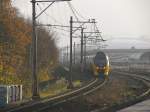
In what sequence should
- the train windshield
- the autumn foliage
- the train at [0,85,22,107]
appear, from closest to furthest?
the train at [0,85,22,107] → the autumn foliage → the train windshield

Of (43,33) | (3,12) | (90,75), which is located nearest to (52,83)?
(3,12)

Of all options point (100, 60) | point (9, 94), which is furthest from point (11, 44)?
point (9, 94)

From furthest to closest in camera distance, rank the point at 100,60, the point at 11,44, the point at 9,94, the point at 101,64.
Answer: the point at 100,60 → the point at 101,64 → the point at 11,44 → the point at 9,94

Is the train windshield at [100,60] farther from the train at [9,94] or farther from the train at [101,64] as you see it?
the train at [9,94]

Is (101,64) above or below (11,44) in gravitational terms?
below

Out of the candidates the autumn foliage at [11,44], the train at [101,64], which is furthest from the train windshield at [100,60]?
the autumn foliage at [11,44]

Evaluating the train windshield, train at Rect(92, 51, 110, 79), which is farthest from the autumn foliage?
the train windshield

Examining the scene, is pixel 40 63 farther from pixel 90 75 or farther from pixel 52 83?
pixel 52 83

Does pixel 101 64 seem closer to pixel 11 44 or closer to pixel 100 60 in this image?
pixel 100 60

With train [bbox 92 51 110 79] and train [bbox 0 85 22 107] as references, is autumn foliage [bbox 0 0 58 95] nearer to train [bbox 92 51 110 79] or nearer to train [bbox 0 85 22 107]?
train [bbox 92 51 110 79]

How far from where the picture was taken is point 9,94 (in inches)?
1334

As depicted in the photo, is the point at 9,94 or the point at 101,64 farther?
the point at 101,64

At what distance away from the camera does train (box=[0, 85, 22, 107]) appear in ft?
102

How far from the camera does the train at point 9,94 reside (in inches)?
1230
